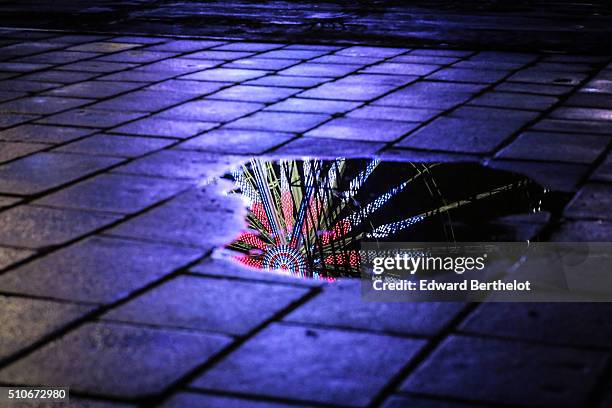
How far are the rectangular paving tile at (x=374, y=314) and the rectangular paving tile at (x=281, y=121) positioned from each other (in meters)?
1.72

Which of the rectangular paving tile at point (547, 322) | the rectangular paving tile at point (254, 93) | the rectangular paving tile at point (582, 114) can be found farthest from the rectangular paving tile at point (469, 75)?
the rectangular paving tile at point (547, 322)

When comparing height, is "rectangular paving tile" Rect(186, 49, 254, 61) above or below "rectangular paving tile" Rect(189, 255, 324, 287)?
above

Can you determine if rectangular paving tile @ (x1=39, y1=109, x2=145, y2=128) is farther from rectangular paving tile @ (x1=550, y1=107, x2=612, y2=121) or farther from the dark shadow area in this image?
the dark shadow area

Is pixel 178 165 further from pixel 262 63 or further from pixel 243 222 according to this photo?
pixel 262 63

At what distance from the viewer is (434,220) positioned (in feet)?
10.2

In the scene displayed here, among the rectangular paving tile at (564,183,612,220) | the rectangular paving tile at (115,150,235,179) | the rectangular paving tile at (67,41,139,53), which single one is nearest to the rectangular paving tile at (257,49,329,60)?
the rectangular paving tile at (67,41,139,53)

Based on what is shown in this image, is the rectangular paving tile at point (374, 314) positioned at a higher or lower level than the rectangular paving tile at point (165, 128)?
lower

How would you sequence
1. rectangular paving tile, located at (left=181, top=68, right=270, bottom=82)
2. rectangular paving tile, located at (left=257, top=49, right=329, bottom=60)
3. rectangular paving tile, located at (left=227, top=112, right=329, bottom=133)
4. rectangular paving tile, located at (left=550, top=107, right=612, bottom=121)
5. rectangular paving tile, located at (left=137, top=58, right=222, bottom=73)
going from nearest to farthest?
rectangular paving tile, located at (left=227, top=112, right=329, bottom=133) → rectangular paving tile, located at (left=550, top=107, right=612, bottom=121) → rectangular paving tile, located at (left=181, top=68, right=270, bottom=82) → rectangular paving tile, located at (left=137, top=58, right=222, bottom=73) → rectangular paving tile, located at (left=257, top=49, right=329, bottom=60)

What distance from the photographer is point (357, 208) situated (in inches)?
129

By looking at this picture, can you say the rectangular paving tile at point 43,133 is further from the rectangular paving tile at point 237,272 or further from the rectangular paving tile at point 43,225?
the rectangular paving tile at point 237,272

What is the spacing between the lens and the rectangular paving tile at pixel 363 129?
12.9 feet

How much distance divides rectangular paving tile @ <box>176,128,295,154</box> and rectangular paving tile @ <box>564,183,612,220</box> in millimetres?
1273

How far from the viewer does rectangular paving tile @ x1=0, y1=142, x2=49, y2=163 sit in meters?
3.81

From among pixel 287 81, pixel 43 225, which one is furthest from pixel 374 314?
pixel 287 81
